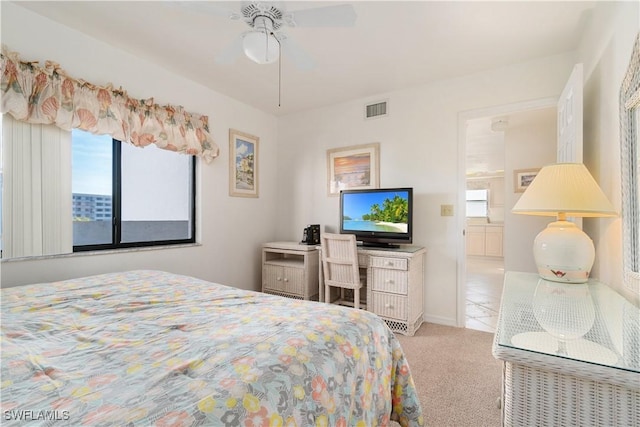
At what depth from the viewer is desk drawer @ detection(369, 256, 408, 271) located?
275 cm

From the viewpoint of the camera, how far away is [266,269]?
3.54 meters

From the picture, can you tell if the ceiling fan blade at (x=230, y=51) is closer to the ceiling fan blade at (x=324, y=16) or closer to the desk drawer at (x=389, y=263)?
the ceiling fan blade at (x=324, y=16)

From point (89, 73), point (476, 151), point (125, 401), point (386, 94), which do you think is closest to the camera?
point (125, 401)

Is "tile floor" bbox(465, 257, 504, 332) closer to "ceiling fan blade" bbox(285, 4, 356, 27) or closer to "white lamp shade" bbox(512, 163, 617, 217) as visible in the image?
"white lamp shade" bbox(512, 163, 617, 217)

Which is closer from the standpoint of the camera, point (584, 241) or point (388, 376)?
point (388, 376)

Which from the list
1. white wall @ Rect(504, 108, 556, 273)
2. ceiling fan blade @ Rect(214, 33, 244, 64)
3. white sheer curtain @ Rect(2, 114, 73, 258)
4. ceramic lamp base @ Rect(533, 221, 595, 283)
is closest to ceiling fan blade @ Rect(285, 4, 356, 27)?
ceiling fan blade @ Rect(214, 33, 244, 64)

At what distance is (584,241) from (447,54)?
1864mm

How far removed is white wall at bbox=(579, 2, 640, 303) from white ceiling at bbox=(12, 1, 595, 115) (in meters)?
0.39

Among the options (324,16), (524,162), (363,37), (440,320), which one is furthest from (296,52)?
(524,162)

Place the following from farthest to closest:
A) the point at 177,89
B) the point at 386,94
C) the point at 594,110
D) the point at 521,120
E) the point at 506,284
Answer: the point at 521,120 < the point at 386,94 < the point at 177,89 < the point at 594,110 < the point at 506,284

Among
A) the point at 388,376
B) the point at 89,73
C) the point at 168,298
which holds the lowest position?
the point at 388,376

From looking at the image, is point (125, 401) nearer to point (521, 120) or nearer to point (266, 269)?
point (266, 269)

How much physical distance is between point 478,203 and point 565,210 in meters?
7.16

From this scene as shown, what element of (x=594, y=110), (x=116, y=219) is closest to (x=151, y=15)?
(x=116, y=219)
